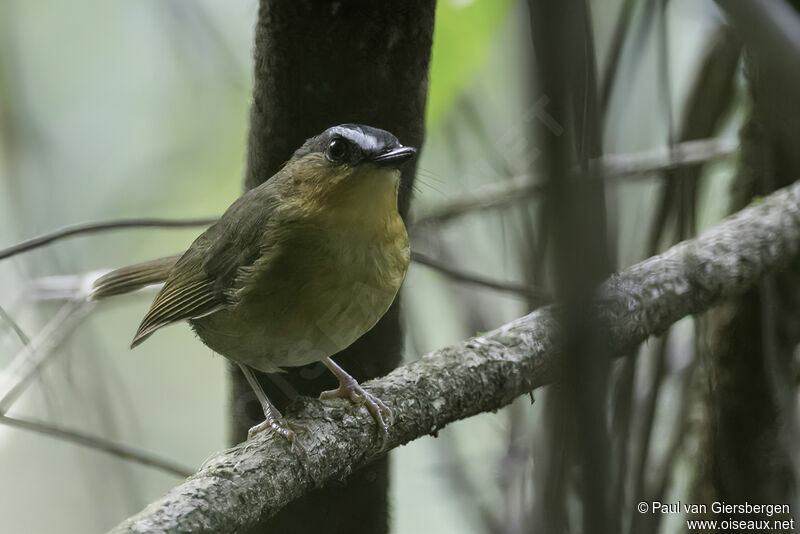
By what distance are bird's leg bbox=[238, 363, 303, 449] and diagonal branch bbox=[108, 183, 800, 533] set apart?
1.2 inches

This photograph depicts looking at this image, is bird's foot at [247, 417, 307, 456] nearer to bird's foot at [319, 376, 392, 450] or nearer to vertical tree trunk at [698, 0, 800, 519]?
bird's foot at [319, 376, 392, 450]

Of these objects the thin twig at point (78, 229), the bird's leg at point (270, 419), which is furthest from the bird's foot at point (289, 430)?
the thin twig at point (78, 229)

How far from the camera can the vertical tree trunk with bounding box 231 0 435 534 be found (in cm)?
194

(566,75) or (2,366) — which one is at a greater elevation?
(566,75)

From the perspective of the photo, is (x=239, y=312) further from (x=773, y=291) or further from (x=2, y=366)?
(x=773, y=291)

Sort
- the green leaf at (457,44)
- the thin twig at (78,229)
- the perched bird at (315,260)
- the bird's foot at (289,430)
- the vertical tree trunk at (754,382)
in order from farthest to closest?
the vertical tree trunk at (754,382), the green leaf at (457,44), the thin twig at (78,229), the perched bird at (315,260), the bird's foot at (289,430)

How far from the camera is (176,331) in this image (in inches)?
149

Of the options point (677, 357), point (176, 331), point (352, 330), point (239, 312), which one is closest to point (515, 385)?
point (352, 330)

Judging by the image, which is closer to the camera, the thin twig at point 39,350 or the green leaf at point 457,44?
the thin twig at point 39,350

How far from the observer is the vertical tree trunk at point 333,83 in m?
1.94

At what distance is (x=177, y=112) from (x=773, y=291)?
2668 mm

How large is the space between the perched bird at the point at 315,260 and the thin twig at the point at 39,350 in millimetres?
429

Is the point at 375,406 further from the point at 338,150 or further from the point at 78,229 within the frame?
the point at 78,229

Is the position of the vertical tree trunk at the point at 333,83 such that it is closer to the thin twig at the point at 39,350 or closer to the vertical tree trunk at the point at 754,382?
the thin twig at the point at 39,350
